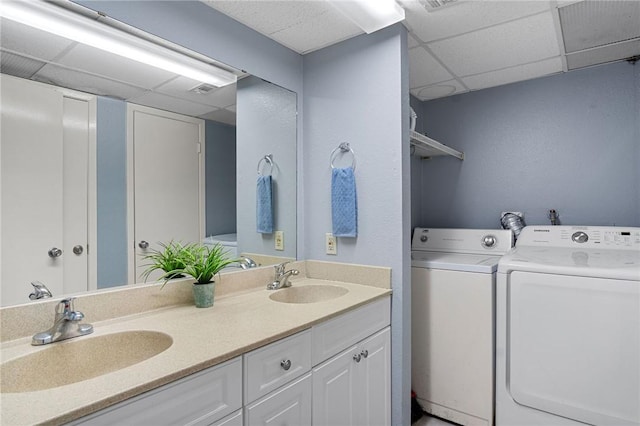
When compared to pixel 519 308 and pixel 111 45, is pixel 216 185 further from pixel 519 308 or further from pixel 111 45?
pixel 519 308

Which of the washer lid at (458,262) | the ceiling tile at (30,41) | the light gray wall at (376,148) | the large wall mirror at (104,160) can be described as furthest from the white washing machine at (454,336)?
the ceiling tile at (30,41)

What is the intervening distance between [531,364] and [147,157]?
215cm

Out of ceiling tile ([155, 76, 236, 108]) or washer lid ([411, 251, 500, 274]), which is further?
washer lid ([411, 251, 500, 274])

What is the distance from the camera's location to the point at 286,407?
1238mm

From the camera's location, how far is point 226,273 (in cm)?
174

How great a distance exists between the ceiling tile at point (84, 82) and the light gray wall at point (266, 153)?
569 millimetres

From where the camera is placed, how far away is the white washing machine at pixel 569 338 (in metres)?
1.58

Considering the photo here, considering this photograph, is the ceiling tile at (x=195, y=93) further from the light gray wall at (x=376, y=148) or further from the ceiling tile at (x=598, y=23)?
the ceiling tile at (x=598, y=23)

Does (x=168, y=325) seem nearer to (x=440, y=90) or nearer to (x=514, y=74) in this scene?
(x=440, y=90)

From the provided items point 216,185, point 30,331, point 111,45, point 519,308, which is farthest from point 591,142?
point 30,331

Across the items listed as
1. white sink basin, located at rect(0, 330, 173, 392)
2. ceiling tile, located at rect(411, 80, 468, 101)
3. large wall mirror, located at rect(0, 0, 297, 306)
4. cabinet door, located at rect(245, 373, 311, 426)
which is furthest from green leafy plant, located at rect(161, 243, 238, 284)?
ceiling tile, located at rect(411, 80, 468, 101)

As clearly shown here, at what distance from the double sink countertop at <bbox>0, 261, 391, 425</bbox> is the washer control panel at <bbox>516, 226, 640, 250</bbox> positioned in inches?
46.3

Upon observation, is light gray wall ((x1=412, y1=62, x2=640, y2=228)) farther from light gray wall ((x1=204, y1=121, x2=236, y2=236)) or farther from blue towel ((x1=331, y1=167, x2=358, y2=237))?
light gray wall ((x1=204, y1=121, x2=236, y2=236))

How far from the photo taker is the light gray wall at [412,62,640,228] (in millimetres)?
2275
